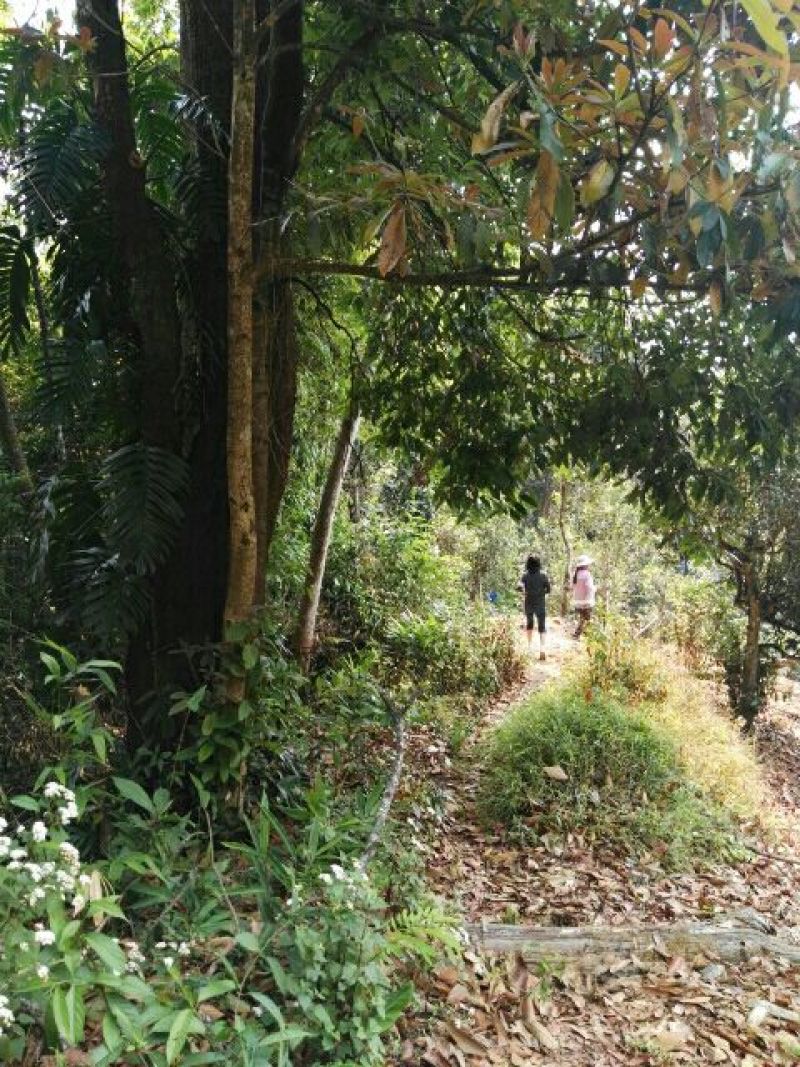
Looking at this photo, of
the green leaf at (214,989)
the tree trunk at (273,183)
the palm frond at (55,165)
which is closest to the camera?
the green leaf at (214,989)

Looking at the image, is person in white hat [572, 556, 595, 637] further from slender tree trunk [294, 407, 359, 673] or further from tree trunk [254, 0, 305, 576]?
tree trunk [254, 0, 305, 576]

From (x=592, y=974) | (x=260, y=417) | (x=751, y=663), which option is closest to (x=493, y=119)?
(x=260, y=417)

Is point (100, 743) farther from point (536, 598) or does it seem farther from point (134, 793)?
point (536, 598)

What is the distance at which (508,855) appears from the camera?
4965mm

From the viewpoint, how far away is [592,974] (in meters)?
3.83

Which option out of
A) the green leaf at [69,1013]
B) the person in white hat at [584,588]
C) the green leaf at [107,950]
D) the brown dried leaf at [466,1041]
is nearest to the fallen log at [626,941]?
the brown dried leaf at [466,1041]

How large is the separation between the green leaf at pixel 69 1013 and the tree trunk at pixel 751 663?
914 centimetres

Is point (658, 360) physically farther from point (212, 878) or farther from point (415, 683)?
point (415, 683)

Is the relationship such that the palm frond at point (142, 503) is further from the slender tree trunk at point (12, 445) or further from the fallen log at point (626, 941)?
the fallen log at point (626, 941)

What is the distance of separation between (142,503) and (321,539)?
337 cm

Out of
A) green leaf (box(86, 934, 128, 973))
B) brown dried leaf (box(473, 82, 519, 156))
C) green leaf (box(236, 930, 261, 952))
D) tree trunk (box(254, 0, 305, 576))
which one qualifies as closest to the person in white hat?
tree trunk (box(254, 0, 305, 576))

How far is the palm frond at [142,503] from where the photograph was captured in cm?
331

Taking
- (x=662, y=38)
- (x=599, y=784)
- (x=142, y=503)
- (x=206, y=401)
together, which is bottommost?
(x=599, y=784)

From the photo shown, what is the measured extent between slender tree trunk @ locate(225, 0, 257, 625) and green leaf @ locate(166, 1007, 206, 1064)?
1.73 metres
